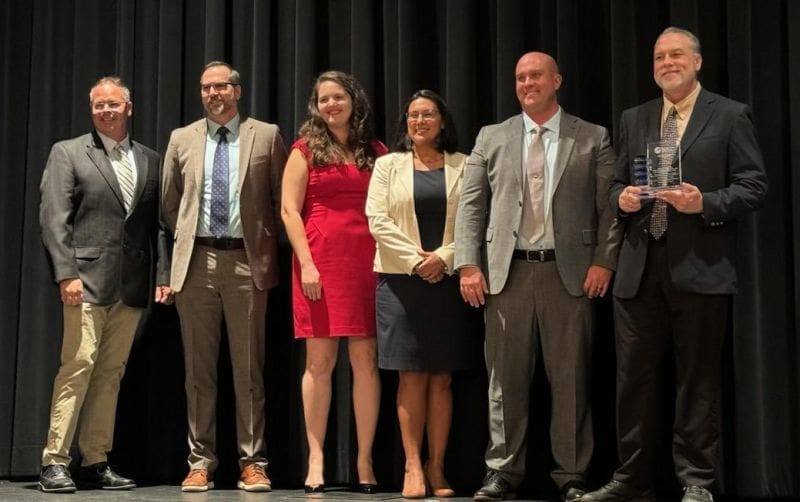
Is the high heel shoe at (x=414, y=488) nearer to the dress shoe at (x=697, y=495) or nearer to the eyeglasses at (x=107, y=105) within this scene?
the dress shoe at (x=697, y=495)

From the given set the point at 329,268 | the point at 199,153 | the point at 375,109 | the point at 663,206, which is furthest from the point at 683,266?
the point at 199,153

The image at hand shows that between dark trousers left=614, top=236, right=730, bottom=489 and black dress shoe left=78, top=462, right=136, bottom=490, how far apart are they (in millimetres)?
2109

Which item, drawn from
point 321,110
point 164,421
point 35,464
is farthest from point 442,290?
point 35,464

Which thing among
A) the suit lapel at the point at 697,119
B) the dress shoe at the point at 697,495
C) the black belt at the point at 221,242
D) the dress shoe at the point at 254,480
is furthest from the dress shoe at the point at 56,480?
the suit lapel at the point at 697,119

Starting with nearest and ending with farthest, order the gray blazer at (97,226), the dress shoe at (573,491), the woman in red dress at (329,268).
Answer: the dress shoe at (573,491) → the woman in red dress at (329,268) → the gray blazer at (97,226)

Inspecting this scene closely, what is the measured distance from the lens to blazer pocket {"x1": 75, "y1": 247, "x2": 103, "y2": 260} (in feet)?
14.7

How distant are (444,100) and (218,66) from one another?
3.31ft

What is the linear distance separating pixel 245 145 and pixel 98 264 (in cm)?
81

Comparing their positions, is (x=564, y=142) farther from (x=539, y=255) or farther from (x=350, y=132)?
(x=350, y=132)

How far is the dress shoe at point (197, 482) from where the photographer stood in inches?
172

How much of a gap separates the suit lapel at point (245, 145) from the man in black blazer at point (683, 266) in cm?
158

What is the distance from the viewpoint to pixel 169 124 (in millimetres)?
5000

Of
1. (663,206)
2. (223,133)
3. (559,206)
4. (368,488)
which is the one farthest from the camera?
(223,133)

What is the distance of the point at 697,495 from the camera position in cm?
366
